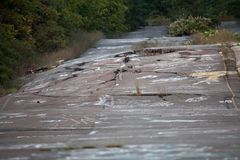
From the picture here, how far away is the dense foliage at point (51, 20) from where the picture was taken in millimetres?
20562

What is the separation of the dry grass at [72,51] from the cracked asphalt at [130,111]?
3130 millimetres

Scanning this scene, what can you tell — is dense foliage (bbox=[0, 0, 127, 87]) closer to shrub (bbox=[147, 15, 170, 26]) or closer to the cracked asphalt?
the cracked asphalt

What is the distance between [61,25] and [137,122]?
71.4 feet

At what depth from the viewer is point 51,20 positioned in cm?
2819

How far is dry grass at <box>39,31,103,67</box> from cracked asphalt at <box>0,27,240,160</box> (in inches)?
123

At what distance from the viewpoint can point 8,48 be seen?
19859mm

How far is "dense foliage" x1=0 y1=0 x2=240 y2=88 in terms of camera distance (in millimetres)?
20562

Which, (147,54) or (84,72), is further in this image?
(147,54)

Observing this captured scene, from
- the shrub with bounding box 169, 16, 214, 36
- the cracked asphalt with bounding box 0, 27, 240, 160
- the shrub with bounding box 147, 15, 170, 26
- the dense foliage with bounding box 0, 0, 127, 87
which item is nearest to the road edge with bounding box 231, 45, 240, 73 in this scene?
the cracked asphalt with bounding box 0, 27, 240, 160

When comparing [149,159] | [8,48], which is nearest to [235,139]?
[149,159]

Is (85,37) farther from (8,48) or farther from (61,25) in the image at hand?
(8,48)

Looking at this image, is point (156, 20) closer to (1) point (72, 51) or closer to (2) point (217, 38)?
(2) point (217, 38)

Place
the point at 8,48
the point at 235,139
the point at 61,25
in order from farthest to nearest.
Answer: the point at 61,25 → the point at 8,48 → the point at 235,139

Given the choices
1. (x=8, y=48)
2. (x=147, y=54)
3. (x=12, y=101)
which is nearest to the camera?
(x=12, y=101)
